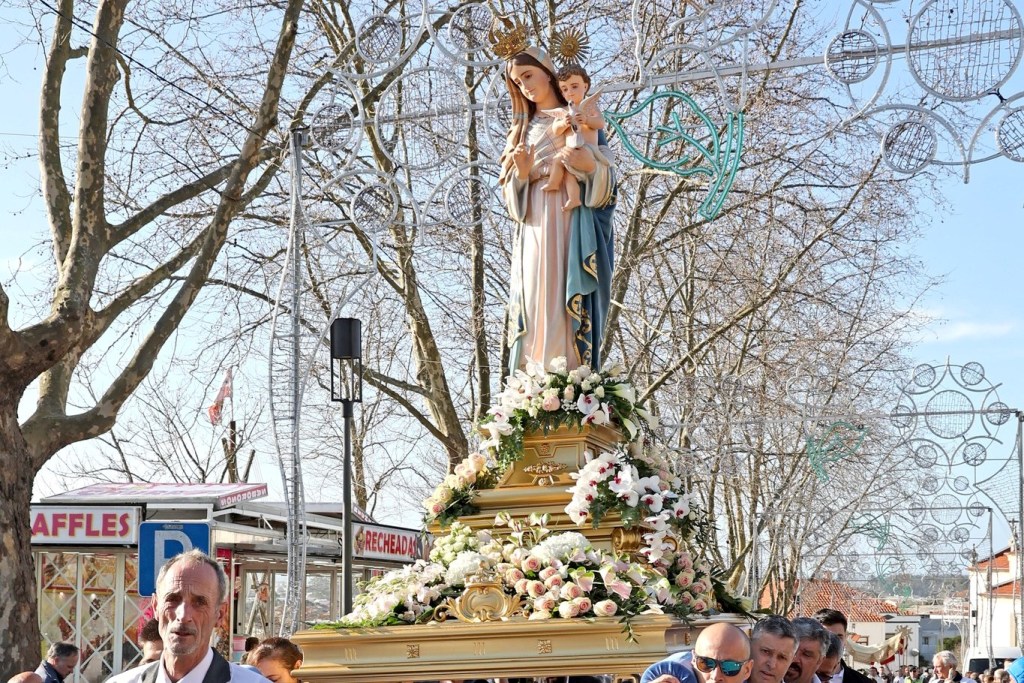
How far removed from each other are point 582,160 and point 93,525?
9732 mm

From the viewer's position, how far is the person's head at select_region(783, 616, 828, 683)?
6.04 meters

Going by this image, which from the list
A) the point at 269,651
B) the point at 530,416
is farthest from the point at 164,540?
the point at 269,651

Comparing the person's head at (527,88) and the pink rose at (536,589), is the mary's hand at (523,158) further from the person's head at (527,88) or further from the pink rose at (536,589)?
the pink rose at (536,589)

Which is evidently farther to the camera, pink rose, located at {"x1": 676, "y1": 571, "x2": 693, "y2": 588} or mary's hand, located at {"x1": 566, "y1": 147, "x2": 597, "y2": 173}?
mary's hand, located at {"x1": 566, "y1": 147, "x2": 597, "y2": 173}

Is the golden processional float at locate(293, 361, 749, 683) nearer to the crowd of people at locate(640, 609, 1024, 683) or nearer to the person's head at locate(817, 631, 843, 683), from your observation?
the person's head at locate(817, 631, 843, 683)

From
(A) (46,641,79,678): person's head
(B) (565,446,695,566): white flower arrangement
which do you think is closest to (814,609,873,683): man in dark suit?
(B) (565,446,695,566): white flower arrangement

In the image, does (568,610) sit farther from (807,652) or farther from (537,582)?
(807,652)

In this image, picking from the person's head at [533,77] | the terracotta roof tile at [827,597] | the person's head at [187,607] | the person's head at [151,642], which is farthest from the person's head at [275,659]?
the terracotta roof tile at [827,597]

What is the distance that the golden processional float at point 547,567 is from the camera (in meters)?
8.30

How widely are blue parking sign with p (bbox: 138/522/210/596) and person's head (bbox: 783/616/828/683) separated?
22.5 feet

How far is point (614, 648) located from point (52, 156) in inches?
300

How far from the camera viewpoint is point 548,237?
1056 centimetres

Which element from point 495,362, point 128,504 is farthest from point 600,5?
point 128,504

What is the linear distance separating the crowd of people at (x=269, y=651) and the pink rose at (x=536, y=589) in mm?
1856
